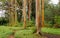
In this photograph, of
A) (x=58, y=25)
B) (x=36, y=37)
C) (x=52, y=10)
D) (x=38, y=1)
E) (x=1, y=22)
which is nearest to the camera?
(x=36, y=37)

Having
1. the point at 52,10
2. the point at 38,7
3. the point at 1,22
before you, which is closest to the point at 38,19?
the point at 38,7

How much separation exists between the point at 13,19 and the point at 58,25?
24.4 ft

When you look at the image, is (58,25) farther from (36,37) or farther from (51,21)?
(36,37)

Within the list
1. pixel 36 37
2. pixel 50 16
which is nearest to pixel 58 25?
pixel 50 16

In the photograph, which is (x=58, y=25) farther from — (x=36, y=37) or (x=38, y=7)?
(x=36, y=37)

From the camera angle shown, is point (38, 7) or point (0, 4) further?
point (0, 4)

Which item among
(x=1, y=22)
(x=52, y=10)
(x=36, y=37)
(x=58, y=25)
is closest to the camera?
(x=36, y=37)

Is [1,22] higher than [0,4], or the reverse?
[0,4]

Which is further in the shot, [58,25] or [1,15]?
[1,15]

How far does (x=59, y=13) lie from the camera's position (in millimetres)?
25250

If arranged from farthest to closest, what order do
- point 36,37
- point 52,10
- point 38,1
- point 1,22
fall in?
point 1,22 < point 52,10 < point 38,1 < point 36,37

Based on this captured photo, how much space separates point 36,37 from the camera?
12.8 metres

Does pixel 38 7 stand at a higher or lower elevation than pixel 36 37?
higher

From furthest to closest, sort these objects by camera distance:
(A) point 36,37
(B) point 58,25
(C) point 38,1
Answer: (B) point 58,25 < (C) point 38,1 < (A) point 36,37
